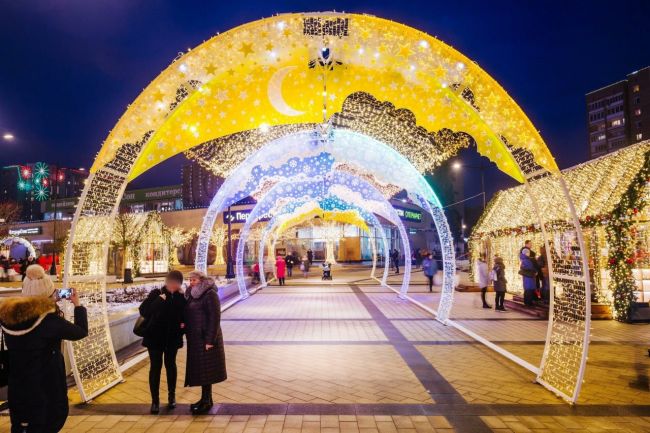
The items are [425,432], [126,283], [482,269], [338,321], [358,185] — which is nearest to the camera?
[425,432]

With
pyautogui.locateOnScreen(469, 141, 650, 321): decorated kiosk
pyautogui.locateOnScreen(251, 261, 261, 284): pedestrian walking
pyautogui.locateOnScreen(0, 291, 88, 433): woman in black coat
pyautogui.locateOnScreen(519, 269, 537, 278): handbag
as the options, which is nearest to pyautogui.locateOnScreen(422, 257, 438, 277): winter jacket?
pyautogui.locateOnScreen(469, 141, 650, 321): decorated kiosk

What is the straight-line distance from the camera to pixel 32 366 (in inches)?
125

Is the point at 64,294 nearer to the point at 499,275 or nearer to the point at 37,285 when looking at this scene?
the point at 37,285

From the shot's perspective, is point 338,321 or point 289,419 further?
point 338,321

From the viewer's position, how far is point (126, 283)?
22203mm

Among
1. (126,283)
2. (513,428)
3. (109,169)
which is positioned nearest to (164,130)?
(109,169)

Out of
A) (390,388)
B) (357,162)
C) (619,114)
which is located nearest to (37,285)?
(390,388)

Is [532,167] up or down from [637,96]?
down

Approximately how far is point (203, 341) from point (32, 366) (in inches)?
70.1

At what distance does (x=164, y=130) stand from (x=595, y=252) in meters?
10.4

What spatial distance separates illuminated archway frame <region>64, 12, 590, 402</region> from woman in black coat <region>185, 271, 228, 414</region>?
5.10 feet

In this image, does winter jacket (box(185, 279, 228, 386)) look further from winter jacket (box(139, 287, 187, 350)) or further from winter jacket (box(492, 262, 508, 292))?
winter jacket (box(492, 262, 508, 292))

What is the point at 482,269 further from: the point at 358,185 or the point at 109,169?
the point at 109,169

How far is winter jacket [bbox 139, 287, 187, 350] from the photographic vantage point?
4.69 m
